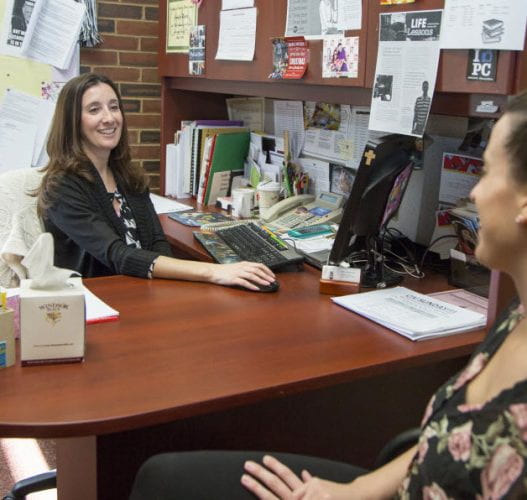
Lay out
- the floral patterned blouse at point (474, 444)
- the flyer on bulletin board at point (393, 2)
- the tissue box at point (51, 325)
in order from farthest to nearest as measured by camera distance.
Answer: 1. the flyer on bulletin board at point (393, 2)
2. the tissue box at point (51, 325)
3. the floral patterned blouse at point (474, 444)

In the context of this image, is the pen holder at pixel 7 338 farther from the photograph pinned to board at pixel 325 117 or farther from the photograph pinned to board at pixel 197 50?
the photograph pinned to board at pixel 197 50

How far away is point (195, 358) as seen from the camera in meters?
1.38

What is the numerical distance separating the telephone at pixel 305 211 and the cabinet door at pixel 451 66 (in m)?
0.64

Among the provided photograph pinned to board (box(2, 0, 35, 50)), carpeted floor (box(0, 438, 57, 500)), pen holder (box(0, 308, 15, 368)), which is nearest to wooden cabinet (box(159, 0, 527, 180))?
photograph pinned to board (box(2, 0, 35, 50))

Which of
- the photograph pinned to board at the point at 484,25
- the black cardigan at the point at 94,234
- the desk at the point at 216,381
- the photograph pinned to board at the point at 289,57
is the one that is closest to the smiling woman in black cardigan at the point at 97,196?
the black cardigan at the point at 94,234

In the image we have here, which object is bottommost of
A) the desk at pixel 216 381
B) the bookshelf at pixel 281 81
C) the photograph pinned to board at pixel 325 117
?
the desk at pixel 216 381

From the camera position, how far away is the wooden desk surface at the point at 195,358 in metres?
1.17

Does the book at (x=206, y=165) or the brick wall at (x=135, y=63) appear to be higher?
the brick wall at (x=135, y=63)

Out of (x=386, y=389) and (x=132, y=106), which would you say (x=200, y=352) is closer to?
(x=386, y=389)

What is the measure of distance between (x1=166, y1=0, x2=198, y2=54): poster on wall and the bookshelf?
37 millimetres

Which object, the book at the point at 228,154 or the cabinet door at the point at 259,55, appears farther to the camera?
the book at the point at 228,154

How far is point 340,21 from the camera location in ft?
6.64

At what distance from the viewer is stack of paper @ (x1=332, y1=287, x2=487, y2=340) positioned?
5.10ft

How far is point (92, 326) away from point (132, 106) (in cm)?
189
